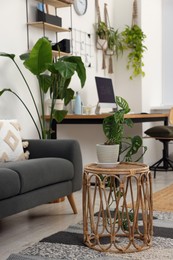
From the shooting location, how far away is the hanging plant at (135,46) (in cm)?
568

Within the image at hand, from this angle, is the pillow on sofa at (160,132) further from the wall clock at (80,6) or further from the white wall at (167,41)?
the wall clock at (80,6)

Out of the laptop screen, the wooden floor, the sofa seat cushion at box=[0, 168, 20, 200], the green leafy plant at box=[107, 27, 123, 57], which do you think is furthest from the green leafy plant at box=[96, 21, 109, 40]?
the sofa seat cushion at box=[0, 168, 20, 200]

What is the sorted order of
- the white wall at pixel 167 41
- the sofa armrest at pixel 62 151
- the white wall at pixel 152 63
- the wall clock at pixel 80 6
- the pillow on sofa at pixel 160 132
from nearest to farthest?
the sofa armrest at pixel 62 151
the wall clock at pixel 80 6
the pillow on sofa at pixel 160 132
the white wall at pixel 152 63
the white wall at pixel 167 41

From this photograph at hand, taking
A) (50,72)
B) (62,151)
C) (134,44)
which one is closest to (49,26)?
(50,72)

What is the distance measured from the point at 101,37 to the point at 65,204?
95.6 inches

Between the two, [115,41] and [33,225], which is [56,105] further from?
[115,41]

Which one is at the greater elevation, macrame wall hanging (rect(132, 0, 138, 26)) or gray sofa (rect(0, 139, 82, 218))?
macrame wall hanging (rect(132, 0, 138, 26))

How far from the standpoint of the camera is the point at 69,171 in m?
3.24

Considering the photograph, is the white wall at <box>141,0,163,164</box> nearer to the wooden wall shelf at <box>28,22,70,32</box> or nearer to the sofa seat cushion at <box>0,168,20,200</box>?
the wooden wall shelf at <box>28,22,70,32</box>

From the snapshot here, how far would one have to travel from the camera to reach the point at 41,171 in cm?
294

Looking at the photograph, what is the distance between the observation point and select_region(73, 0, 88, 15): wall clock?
5.02 metres

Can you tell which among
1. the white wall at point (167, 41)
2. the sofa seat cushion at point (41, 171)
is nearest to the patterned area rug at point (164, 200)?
the sofa seat cushion at point (41, 171)

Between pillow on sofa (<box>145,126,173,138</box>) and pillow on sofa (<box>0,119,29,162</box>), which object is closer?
pillow on sofa (<box>0,119,29,162</box>)

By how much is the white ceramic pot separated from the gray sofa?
1.77 ft
